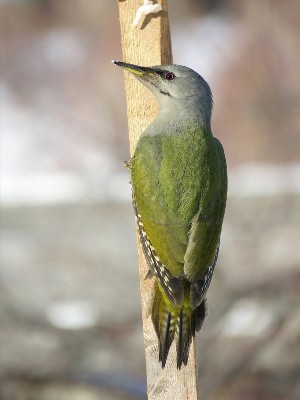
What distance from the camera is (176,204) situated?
4031mm

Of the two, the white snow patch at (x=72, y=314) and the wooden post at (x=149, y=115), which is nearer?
→ the wooden post at (x=149, y=115)

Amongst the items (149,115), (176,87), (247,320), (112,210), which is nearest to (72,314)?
(247,320)

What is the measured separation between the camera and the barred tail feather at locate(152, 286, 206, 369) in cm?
393

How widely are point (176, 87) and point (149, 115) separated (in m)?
0.18

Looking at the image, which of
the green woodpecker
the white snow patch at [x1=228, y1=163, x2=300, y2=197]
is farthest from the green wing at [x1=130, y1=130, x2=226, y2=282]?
the white snow patch at [x1=228, y1=163, x2=300, y2=197]

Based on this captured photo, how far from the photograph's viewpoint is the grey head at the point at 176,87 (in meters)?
4.11

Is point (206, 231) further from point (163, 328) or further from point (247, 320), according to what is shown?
point (247, 320)

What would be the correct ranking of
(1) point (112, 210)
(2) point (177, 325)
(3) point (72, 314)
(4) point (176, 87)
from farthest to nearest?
(1) point (112, 210), (3) point (72, 314), (4) point (176, 87), (2) point (177, 325)

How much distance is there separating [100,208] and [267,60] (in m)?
3.21

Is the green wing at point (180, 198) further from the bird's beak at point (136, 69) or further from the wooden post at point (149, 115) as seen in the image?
the bird's beak at point (136, 69)

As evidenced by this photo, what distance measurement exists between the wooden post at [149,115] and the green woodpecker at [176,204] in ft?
0.28

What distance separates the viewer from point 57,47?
33.0ft

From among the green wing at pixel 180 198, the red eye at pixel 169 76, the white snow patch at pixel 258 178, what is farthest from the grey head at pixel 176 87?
the white snow patch at pixel 258 178

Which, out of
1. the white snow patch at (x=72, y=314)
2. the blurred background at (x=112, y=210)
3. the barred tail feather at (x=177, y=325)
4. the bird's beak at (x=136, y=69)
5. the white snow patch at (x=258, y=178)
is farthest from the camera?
the white snow patch at (x=258, y=178)
